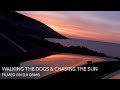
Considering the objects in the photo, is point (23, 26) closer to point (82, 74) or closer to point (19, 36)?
point (19, 36)

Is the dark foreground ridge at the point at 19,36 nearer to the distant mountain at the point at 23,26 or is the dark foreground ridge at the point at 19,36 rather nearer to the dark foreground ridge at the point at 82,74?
the distant mountain at the point at 23,26

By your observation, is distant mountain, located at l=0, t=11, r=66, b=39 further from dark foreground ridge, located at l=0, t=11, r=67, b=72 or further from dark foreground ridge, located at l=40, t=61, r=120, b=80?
→ dark foreground ridge, located at l=40, t=61, r=120, b=80

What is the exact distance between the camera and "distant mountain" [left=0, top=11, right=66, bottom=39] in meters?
3.17

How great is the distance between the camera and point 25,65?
3145 mm

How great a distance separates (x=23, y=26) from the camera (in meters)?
3.28

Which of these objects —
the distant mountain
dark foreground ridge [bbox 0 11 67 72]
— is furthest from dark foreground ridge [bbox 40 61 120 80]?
the distant mountain

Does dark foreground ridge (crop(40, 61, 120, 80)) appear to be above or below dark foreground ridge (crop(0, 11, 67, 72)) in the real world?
below

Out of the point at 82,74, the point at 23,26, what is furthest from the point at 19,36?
the point at 82,74

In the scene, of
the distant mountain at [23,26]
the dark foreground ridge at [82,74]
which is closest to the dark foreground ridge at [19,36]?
the distant mountain at [23,26]

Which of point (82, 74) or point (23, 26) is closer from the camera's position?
point (82, 74)

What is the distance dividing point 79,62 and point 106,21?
2.17 ft
